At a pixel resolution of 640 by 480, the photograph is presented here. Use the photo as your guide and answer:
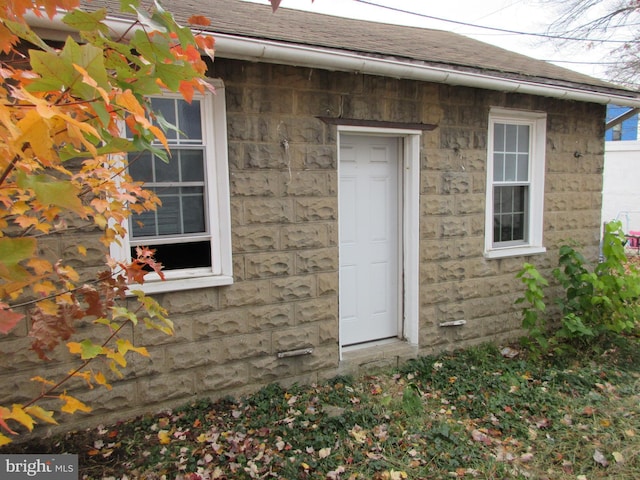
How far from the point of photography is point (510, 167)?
19.7 feet

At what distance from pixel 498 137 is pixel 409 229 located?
1897 millimetres

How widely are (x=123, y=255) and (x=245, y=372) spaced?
1.56m

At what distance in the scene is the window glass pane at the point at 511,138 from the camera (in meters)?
5.92

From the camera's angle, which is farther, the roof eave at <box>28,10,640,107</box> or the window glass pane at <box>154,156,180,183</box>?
the window glass pane at <box>154,156,180,183</box>

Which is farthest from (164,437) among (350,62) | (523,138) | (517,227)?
(523,138)

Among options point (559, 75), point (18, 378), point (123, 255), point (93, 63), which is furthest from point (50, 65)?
point (559, 75)

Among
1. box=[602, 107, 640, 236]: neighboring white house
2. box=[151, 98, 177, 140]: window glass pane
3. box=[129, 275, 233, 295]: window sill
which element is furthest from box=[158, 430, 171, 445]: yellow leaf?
box=[602, 107, 640, 236]: neighboring white house

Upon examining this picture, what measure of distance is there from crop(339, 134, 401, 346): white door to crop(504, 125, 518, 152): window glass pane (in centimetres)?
175

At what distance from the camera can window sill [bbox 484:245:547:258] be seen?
18.7 ft

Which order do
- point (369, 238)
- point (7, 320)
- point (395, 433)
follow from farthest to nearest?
point (369, 238)
point (395, 433)
point (7, 320)

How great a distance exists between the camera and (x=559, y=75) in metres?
6.10

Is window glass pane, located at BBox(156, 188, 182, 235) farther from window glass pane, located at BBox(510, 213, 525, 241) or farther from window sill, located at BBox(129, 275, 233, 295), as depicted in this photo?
window glass pane, located at BBox(510, 213, 525, 241)

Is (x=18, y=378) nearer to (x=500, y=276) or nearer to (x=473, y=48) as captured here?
(x=500, y=276)

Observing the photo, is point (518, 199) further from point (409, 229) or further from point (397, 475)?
point (397, 475)
